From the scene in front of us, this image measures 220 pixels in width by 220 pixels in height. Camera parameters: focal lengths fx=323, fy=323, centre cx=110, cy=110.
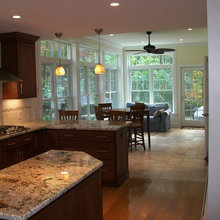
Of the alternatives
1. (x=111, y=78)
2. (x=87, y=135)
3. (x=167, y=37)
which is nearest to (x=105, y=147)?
(x=87, y=135)

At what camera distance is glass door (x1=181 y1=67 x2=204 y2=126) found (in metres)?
11.4

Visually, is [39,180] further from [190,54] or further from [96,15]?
[190,54]

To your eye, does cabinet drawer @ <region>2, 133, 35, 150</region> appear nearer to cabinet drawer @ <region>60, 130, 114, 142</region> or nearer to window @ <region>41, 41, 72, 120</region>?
cabinet drawer @ <region>60, 130, 114, 142</region>

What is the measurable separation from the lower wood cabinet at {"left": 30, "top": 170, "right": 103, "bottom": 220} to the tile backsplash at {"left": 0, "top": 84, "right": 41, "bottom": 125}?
11.0ft

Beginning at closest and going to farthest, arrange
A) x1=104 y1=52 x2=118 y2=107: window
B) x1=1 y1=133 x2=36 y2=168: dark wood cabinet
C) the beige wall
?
x1=1 y1=133 x2=36 y2=168: dark wood cabinet → x1=104 y1=52 x2=118 y2=107: window → the beige wall

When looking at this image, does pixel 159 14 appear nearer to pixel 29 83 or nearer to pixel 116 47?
pixel 29 83

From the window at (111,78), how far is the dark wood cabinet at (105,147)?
552 centimetres

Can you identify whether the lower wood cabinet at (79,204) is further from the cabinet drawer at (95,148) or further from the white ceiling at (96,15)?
the cabinet drawer at (95,148)

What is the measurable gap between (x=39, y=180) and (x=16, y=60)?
361cm

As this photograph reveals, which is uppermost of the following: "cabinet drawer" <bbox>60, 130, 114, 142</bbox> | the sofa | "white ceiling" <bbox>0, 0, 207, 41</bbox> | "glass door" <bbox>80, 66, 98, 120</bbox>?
"white ceiling" <bbox>0, 0, 207, 41</bbox>

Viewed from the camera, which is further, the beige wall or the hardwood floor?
the beige wall

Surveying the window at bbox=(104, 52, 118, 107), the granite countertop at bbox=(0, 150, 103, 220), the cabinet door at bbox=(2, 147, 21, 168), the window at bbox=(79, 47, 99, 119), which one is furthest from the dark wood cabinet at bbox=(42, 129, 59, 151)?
the window at bbox=(104, 52, 118, 107)

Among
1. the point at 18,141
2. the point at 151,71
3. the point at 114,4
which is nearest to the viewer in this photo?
the point at 114,4

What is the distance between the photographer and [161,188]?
16.0 feet
